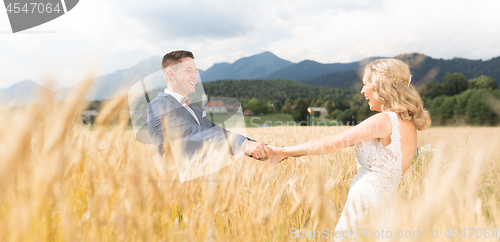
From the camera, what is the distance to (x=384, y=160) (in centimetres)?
212

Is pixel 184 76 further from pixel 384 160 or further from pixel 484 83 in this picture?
pixel 484 83

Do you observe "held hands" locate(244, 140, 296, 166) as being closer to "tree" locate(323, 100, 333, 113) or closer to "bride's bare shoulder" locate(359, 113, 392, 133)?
"bride's bare shoulder" locate(359, 113, 392, 133)

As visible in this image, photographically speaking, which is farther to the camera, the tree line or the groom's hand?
the tree line

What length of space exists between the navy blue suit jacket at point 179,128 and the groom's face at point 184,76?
0.95ft

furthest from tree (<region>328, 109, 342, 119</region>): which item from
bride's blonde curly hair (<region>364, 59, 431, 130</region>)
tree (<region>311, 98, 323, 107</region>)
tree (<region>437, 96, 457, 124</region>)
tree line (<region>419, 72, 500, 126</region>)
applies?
bride's blonde curly hair (<region>364, 59, 431, 130</region>)

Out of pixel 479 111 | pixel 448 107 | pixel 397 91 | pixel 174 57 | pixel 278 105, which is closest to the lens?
pixel 397 91

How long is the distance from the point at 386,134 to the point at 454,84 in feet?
256

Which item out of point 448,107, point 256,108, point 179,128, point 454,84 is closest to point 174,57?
point 179,128

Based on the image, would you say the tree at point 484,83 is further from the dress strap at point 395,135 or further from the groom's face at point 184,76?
the groom's face at point 184,76

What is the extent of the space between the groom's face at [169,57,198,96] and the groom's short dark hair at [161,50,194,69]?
5cm

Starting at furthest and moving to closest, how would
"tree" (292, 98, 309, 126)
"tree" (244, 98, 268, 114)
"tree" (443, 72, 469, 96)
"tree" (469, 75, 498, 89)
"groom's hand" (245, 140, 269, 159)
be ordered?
"tree" (292, 98, 309, 126) < "tree" (244, 98, 268, 114) < "tree" (443, 72, 469, 96) < "tree" (469, 75, 498, 89) < "groom's hand" (245, 140, 269, 159)

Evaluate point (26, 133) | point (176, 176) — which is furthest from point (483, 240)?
point (26, 133)

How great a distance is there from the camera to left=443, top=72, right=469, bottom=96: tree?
62844 mm

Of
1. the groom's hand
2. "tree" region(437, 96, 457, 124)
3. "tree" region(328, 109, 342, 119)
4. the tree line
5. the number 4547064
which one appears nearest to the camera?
the number 4547064
